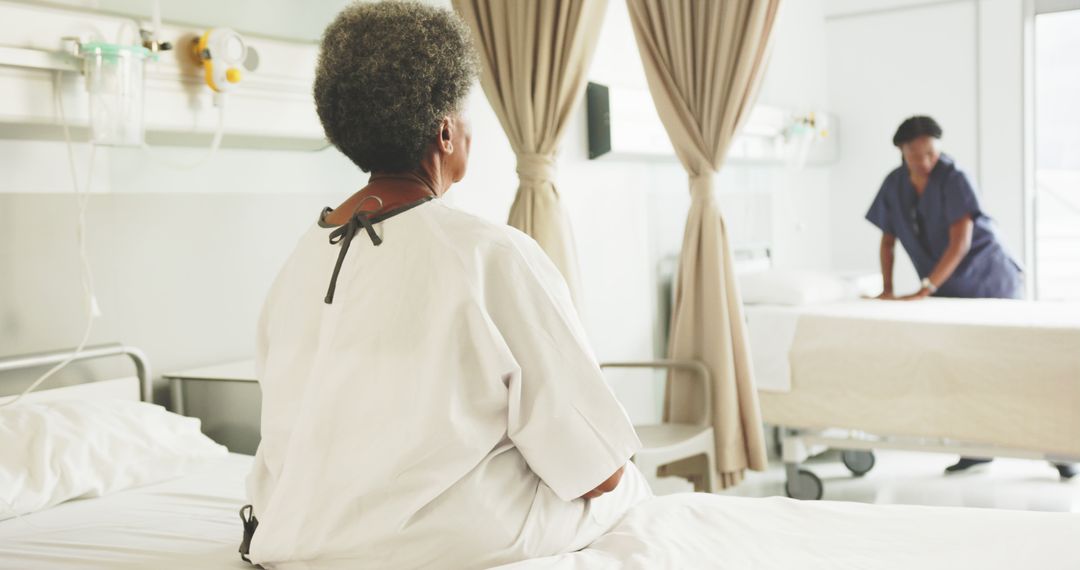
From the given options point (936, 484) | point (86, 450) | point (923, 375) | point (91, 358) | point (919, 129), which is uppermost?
point (919, 129)

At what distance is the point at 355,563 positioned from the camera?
129 cm

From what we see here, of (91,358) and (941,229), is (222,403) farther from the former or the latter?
(941,229)

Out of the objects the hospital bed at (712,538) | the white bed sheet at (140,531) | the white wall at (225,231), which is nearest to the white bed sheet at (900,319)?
the white wall at (225,231)

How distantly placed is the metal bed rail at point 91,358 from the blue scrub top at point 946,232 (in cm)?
332

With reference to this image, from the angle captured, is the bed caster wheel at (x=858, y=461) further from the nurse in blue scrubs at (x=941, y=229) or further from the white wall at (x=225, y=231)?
the white wall at (x=225, y=231)

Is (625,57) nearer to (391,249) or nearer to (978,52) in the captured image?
(978,52)

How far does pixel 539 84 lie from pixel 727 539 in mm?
1985

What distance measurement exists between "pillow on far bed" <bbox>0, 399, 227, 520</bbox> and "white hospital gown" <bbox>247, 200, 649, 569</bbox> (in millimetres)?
914

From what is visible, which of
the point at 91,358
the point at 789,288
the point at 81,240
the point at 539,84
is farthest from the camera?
the point at 789,288

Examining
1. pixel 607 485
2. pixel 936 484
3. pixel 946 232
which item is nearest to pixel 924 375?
pixel 936 484

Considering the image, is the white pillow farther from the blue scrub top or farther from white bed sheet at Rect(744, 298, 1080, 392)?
the blue scrub top

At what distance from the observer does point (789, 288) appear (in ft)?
12.5

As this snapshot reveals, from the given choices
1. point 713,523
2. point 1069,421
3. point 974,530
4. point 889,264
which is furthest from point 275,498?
point 889,264

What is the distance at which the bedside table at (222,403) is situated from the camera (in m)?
2.56
